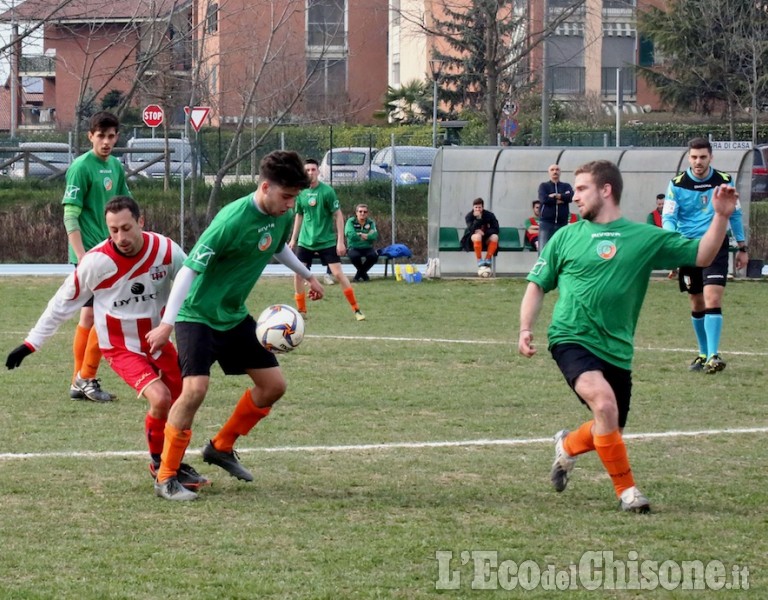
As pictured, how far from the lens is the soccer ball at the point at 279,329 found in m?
6.69

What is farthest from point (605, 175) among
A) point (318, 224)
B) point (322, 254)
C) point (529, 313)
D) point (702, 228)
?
point (322, 254)

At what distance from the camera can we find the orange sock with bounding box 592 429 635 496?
5855 mm

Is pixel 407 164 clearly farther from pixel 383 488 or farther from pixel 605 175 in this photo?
pixel 605 175

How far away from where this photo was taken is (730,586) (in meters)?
4.74

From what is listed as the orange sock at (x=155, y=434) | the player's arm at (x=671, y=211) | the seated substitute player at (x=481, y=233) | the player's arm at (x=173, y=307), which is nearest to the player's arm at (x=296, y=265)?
the player's arm at (x=173, y=307)

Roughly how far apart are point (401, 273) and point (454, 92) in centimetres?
2673

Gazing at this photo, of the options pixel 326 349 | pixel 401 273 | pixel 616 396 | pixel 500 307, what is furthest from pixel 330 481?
pixel 401 273

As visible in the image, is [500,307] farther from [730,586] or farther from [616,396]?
[730,586]

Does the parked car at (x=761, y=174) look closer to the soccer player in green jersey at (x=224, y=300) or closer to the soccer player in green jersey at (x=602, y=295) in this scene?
the soccer player in green jersey at (x=602, y=295)

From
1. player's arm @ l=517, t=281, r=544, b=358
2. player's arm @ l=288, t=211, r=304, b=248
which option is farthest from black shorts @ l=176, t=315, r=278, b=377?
player's arm @ l=288, t=211, r=304, b=248

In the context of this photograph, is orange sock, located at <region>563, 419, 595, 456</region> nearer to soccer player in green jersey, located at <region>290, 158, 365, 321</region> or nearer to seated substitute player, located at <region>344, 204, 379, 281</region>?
soccer player in green jersey, located at <region>290, 158, 365, 321</region>

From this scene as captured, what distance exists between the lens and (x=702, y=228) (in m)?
11.1

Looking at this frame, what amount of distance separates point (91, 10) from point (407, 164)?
8601mm

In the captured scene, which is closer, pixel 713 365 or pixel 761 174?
pixel 713 365
